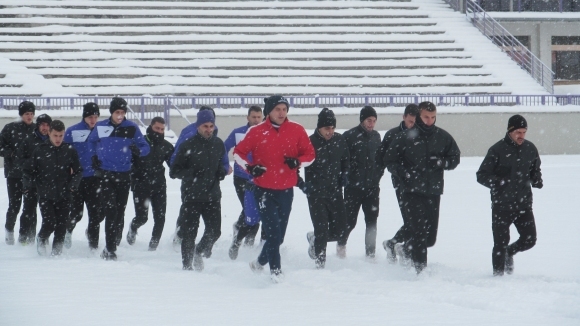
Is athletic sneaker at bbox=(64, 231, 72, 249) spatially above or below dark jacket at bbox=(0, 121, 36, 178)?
below

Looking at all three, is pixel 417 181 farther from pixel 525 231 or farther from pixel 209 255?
pixel 209 255

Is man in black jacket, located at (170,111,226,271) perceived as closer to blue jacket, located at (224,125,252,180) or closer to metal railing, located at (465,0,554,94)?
blue jacket, located at (224,125,252,180)

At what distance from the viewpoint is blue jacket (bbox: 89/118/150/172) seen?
31.3 feet

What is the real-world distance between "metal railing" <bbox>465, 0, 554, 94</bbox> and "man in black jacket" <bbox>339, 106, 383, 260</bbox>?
2282 cm

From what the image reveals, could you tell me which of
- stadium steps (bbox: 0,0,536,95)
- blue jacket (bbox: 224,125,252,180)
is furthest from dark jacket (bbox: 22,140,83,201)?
stadium steps (bbox: 0,0,536,95)

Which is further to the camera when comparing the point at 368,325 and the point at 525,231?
the point at 525,231

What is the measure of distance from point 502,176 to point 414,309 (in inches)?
79.9

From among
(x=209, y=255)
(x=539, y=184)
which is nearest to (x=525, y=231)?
(x=539, y=184)

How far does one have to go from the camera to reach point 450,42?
104 ft

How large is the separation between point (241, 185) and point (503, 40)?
24296mm

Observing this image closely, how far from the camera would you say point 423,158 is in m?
8.12

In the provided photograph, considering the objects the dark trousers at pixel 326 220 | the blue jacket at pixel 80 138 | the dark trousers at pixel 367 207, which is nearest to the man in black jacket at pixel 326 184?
the dark trousers at pixel 326 220

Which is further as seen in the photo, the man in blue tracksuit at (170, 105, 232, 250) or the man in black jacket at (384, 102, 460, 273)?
the man in blue tracksuit at (170, 105, 232, 250)

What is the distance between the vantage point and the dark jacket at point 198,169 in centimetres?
851
